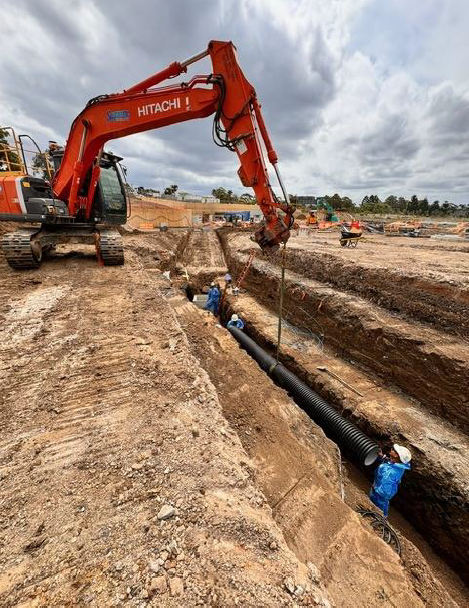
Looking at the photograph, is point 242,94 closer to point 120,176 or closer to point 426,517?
point 120,176

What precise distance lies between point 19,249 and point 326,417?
8.68 meters

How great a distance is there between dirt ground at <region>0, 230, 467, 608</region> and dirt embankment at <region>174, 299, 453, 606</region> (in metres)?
0.02

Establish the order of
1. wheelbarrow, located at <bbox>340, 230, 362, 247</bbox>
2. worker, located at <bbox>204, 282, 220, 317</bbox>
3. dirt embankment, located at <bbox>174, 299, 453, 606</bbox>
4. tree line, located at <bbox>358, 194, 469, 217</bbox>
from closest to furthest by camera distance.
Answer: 1. dirt embankment, located at <bbox>174, 299, 453, 606</bbox>
2. worker, located at <bbox>204, 282, 220, 317</bbox>
3. wheelbarrow, located at <bbox>340, 230, 362, 247</bbox>
4. tree line, located at <bbox>358, 194, 469, 217</bbox>

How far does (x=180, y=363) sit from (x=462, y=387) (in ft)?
17.0

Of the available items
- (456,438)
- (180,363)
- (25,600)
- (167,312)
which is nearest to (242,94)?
(167,312)

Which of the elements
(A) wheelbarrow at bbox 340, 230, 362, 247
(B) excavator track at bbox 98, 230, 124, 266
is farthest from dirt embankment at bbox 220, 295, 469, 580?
(A) wheelbarrow at bbox 340, 230, 362, 247

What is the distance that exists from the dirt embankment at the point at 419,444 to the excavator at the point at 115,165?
12.3 ft

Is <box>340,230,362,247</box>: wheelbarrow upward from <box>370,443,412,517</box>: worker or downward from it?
upward

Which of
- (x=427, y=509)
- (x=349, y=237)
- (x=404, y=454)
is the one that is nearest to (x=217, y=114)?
(x=404, y=454)

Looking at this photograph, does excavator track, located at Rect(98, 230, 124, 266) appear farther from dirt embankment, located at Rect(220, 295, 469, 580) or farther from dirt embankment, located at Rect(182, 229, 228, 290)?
dirt embankment, located at Rect(220, 295, 469, 580)

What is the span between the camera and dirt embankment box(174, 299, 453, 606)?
2.97 metres

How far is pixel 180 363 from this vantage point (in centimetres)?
427

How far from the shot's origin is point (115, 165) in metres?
9.27

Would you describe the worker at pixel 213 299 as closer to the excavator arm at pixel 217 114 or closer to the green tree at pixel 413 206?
the excavator arm at pixel 217 114
